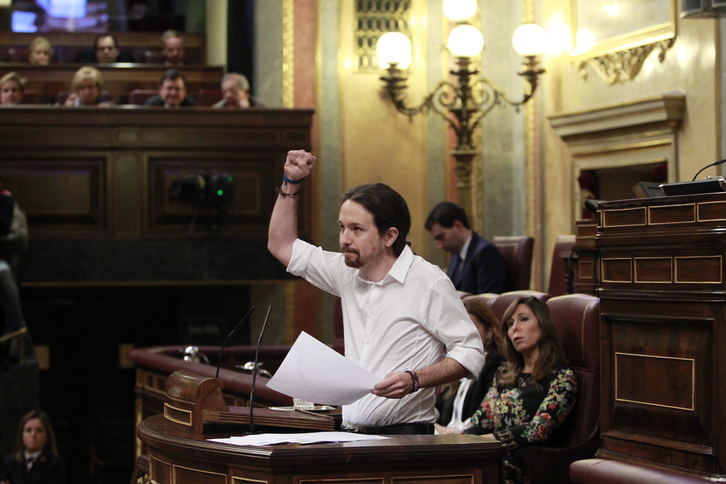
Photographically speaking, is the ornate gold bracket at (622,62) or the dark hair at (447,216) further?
the ornate gold bracket at (622,62)

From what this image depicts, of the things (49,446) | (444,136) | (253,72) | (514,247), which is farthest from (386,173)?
(49,446)

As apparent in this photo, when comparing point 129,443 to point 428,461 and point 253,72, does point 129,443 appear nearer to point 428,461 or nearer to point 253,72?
point 253,72

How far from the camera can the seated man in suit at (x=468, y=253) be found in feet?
19.7

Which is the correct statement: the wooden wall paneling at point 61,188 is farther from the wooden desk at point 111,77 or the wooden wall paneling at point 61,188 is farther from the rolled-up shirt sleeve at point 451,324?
the rolled-up shirt sleeve at point 451,324

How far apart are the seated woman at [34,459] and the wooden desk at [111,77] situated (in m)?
3.40

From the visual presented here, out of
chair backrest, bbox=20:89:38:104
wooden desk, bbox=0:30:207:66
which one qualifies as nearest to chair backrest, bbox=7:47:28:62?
wooden desk, bbox=0:30:207:66

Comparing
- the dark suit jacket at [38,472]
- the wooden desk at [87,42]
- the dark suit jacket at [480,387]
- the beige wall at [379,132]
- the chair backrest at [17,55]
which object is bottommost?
the dark suit jacket at [38,472]

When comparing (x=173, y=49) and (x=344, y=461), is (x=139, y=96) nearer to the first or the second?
(x=173, y=49)

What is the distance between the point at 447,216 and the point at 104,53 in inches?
201

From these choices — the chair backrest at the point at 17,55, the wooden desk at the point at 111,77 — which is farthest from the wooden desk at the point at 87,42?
the wooden desk at the point at 111,77

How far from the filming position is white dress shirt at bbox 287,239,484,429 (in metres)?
2.65

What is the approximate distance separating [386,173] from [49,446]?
3807mm

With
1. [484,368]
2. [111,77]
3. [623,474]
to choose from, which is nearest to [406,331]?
[623,474]

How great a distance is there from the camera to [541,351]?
390cm
